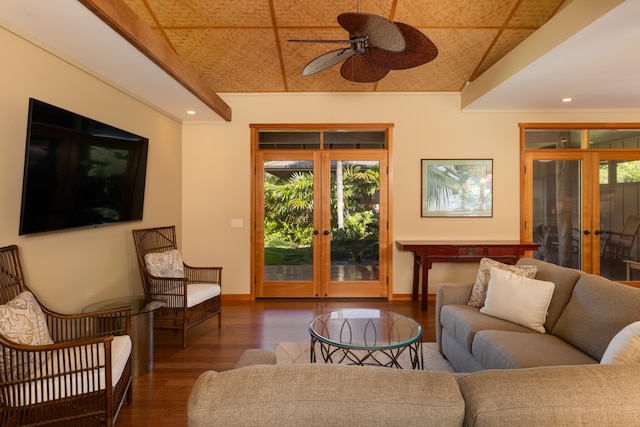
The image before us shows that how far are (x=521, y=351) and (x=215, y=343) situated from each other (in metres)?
2.63

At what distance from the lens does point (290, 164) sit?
482 cm

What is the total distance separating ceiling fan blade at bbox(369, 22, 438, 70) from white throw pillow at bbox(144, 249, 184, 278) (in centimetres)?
283

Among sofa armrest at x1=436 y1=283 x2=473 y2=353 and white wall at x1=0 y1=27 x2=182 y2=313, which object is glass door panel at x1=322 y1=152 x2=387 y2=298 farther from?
white wall at x1=0 y1=27 x2=182 y2=313

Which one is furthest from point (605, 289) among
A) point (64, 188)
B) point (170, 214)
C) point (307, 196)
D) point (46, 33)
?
point (170, 214)

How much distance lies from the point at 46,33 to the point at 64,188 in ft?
3.50

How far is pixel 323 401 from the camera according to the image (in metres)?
0.88

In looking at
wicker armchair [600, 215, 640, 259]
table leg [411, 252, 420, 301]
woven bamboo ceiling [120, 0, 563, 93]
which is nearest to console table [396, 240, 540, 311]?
table leg [411, 252, 420, 301]

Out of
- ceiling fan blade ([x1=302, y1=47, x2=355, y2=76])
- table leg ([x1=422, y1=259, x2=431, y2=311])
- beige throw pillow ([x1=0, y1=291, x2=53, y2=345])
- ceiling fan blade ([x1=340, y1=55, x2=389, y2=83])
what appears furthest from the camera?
table leg ([x1=422, y1=259, x2=431, y2=311])

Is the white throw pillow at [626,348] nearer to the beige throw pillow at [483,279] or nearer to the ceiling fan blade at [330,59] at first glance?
the beige throw pillow at [483,279]

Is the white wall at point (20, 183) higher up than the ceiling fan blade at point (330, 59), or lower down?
lower down

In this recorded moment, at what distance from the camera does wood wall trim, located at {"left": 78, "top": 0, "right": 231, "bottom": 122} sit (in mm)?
2086

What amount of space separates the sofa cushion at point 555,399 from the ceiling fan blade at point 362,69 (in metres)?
2.16

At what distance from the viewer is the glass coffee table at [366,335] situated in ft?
7.48

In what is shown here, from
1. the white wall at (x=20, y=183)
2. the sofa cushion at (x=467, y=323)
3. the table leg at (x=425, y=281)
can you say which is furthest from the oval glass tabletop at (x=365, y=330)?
the white wall at (x=20, y=183)
